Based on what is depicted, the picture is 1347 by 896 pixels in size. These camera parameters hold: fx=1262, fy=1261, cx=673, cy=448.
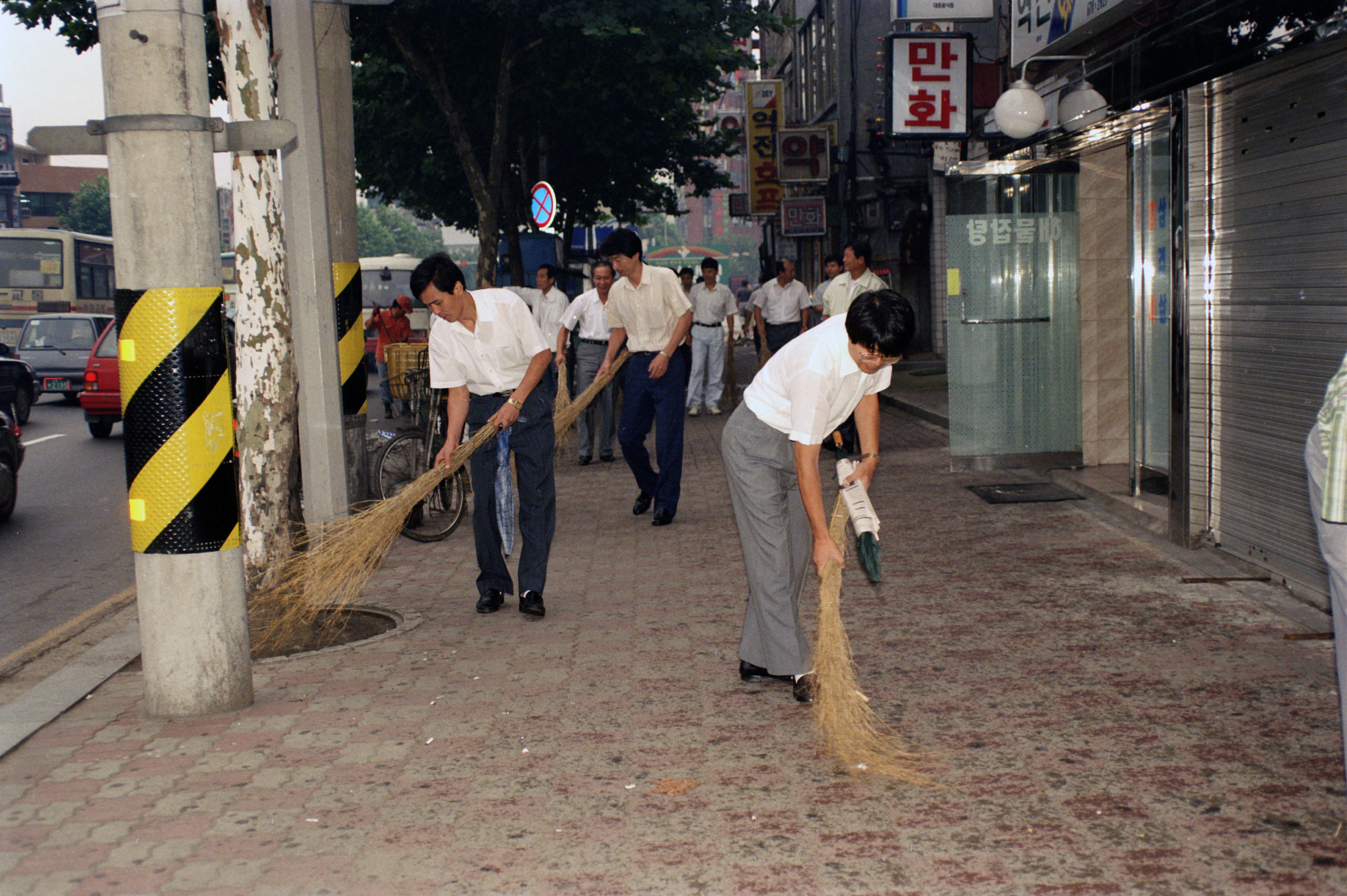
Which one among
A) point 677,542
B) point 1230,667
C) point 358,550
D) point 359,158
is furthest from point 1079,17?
point 359,158

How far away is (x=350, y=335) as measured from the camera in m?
7.84

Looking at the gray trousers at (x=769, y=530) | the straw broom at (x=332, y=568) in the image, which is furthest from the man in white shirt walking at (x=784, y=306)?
the gray trousers at (x=769, y=530)

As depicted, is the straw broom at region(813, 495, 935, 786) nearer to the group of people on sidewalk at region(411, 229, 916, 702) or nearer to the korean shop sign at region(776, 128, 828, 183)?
the group of people on sidewalk at region(411, 229, 916, 702)

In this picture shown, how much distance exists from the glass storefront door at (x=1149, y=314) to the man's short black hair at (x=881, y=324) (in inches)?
190

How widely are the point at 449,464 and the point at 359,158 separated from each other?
25989 mm

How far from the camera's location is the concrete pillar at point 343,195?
7.56 meters

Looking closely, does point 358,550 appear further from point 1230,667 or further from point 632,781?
point 1230,667

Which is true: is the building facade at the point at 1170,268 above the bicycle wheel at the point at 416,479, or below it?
above

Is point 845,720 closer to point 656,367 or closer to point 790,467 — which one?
point 790,467

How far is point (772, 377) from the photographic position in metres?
4.51

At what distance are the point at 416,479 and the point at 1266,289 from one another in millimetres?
5033

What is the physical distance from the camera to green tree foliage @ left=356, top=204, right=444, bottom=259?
114250 millimetres

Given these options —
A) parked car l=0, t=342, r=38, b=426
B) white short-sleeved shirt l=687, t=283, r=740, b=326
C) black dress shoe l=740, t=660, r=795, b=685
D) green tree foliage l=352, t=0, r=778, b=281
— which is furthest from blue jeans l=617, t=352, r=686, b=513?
parked car l=0, t=342, r=38, b=426

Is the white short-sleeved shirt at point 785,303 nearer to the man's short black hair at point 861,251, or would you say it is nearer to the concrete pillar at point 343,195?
the man's short black hair at point 861,251
